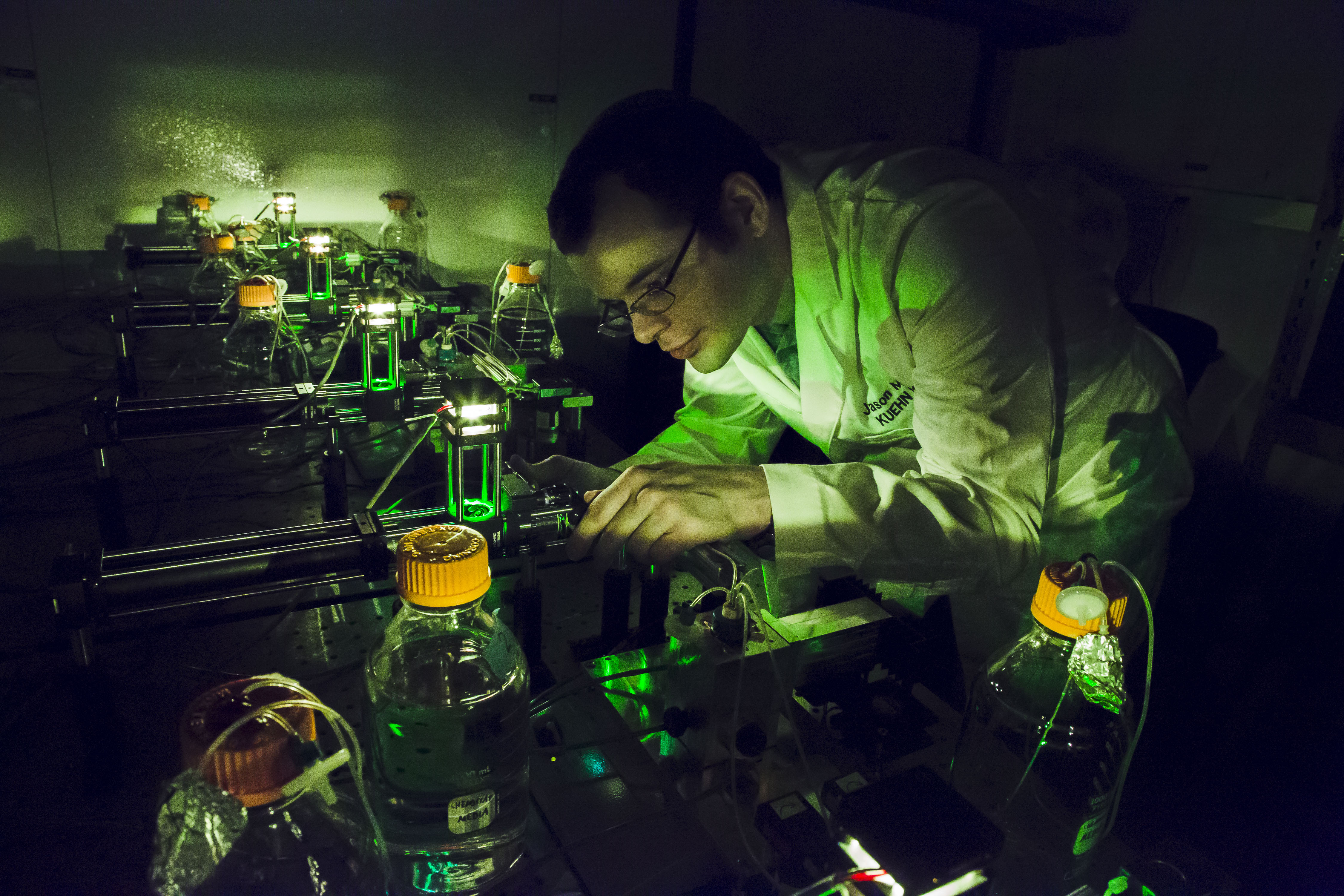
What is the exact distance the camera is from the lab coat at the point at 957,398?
821mm

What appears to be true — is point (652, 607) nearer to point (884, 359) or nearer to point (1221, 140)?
point (884, 359)

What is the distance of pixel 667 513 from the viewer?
0.80 meters

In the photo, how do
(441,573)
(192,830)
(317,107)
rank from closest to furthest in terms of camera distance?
(192,830) < (441,573) < (317,107)

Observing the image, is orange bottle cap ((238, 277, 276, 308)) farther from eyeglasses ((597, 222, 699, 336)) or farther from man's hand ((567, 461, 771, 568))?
man's hand ((567, 461, 771, 568))

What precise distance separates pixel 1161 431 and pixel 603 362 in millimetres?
1808

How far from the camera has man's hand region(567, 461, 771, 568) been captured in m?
0.80

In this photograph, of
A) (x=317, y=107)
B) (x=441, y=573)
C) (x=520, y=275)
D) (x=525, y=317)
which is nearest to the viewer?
(x=441, y=573)

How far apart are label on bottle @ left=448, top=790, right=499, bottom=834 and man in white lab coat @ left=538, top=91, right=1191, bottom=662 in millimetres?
293

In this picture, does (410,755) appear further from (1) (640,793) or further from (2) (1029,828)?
(2) (1029,828)

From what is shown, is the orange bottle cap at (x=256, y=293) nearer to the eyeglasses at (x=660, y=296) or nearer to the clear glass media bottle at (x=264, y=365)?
the clear glass media bottle at (x=264, y=365)

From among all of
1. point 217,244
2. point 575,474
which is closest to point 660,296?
point 575,474

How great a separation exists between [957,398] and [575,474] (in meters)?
0.48

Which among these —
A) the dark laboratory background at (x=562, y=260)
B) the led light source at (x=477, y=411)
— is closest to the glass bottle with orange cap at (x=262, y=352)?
the dark laboratory background at (x=562, y=260)

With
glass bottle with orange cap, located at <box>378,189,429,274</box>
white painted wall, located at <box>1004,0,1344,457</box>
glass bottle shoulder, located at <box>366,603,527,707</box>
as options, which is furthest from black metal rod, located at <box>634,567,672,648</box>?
white painted wall, located at <box>1004,0,1344,457</box>
